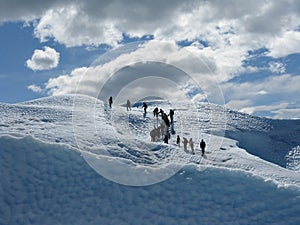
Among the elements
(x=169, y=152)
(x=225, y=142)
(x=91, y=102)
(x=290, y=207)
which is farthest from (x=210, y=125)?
(x=290, y=207)

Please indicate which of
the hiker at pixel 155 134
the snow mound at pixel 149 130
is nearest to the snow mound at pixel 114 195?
the snow mound at pixel 149 130

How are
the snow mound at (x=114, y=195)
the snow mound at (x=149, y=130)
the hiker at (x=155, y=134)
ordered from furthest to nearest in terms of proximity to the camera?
the hiker at (x=155, y=134) → the snow mound at (x=149, y=130) → the snow mound at (x=114, y=195)

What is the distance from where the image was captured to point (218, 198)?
19.6 metres

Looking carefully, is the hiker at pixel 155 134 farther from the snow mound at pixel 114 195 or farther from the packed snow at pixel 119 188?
the snow mound at pixel 114 195

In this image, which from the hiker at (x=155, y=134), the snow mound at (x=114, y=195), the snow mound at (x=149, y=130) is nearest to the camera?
the snow mound at (x=114, y=195)

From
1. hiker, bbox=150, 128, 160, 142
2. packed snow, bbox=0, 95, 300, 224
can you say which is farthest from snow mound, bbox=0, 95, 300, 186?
hiker, bbox=150, 128, 160, 142

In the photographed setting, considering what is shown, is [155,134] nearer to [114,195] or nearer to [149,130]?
[149,130]

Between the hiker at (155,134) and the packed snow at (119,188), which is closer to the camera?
the packed snow at (119,188)

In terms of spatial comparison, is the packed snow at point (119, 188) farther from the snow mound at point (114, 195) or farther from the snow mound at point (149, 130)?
the snow mound at point (149, 130)

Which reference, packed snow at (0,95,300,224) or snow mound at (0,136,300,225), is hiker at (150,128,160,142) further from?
snow mound at (0,136,300,225)

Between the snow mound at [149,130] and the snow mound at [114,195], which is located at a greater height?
the snow mound at [149,130]

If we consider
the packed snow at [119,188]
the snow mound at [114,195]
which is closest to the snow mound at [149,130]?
the packed snow at [119,188]

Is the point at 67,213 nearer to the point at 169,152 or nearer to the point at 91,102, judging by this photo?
the point at 169,152

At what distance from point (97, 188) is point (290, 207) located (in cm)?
873
